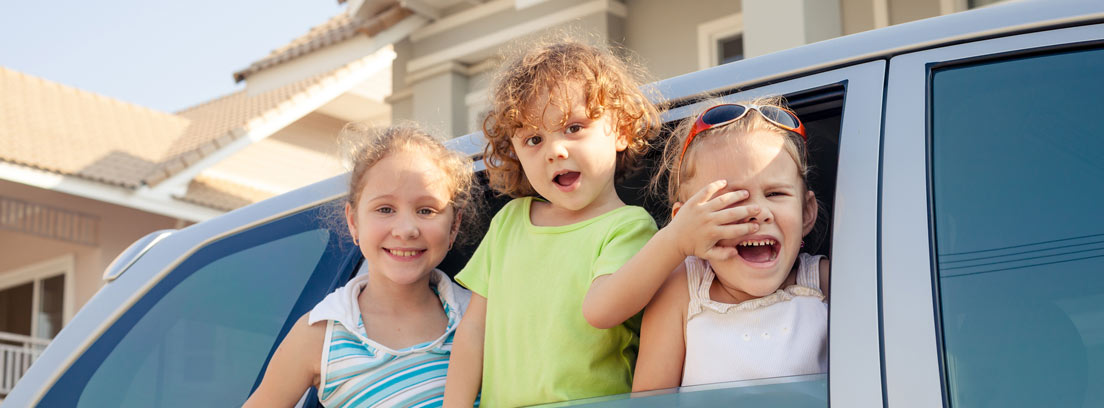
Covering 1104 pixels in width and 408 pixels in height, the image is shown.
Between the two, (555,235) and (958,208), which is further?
(555,235)

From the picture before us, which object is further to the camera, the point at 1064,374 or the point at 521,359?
the point at 521,359

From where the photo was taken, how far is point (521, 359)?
75.4 inches

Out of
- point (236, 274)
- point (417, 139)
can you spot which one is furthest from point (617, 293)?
point (236, 274)

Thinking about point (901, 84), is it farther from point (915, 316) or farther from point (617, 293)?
point (617, 293)

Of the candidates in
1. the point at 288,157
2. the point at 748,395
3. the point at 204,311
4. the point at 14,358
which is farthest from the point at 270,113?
the point at 748,395

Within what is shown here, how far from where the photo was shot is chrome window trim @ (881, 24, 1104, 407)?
1.36 metres

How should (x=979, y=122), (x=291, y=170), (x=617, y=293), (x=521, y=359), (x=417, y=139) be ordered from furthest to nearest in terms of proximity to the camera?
1. (x=291, y=170)
2. (x=417, y=139)
3. (x=521, y=359)
4. (x=617, y=293)
5. (x=979, y=122)

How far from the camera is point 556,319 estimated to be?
1.89m

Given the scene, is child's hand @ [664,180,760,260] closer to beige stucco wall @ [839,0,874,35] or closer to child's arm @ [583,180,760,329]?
child's arm @ [583,180,760,329]

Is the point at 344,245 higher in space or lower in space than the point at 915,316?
higher

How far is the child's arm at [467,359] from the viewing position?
201cm

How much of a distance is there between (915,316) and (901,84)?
0.40 metres

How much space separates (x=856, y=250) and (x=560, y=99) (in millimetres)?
739

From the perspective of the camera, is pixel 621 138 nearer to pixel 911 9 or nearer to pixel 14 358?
pixel 911 9
